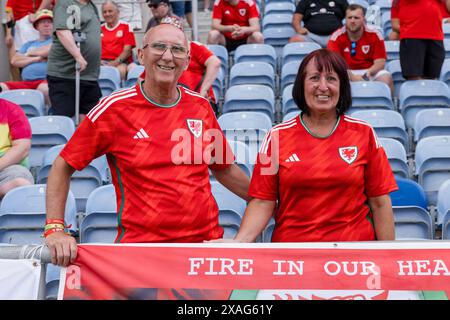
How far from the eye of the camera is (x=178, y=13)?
10852 mm

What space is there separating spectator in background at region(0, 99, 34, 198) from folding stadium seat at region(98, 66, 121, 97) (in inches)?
105

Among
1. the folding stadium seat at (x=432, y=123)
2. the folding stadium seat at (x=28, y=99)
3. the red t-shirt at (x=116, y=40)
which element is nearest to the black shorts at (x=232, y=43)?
the red t-shirt at (x=116, y=40)

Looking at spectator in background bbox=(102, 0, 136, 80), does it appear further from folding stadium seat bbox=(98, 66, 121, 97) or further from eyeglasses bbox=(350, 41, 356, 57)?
eyeglasses bbox=(350, 41, 356, 57)

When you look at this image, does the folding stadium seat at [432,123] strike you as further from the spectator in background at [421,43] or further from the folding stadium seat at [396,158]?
the spectator in background at [421,43]

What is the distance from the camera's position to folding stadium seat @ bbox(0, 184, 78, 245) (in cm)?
552

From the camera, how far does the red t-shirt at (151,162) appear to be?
3.53 metres

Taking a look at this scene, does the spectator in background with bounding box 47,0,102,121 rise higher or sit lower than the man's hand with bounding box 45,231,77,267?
lower

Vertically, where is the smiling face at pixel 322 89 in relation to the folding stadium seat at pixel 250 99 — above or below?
above

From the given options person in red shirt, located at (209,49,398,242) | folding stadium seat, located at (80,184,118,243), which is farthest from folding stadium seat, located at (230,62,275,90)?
person in red shirt, located at (209,49,398,242)

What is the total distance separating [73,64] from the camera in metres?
7.80

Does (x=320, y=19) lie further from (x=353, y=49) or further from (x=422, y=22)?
(x=422, y=22)

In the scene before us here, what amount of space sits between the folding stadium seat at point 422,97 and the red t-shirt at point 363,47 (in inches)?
39.4

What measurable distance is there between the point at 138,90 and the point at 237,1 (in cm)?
700

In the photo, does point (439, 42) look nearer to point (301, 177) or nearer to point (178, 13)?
point (178, 13)
